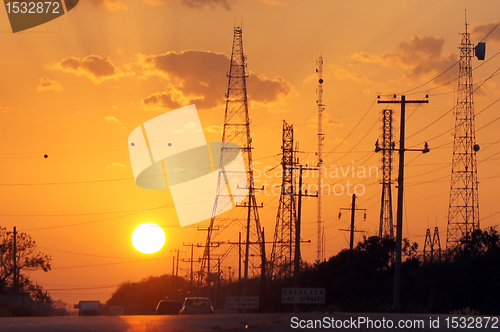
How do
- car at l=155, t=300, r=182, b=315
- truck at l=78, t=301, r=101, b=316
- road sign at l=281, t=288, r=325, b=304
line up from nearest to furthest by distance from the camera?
road sign at l=281, t=288, r=325, b=304 < car at l=155, t=300, r=182, b=315 < truck at l=78, t=301, r=101, b=316

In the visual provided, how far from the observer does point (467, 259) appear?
175ft

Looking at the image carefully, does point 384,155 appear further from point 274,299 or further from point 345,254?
point 274,299

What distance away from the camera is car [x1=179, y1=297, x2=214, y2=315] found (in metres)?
36.9

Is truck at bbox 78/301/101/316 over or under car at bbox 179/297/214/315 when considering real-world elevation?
under

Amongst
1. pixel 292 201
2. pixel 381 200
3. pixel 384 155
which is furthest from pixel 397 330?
pixel 384 155

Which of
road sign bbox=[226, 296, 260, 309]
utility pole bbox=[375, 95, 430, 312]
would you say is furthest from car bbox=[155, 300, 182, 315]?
utility pole bbox=[375, 95, 430, 312]

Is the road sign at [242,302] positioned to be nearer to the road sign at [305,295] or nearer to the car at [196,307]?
the road sign at [305,295]

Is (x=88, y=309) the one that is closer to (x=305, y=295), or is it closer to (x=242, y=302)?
(x=242, y=302)

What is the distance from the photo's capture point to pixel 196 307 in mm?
37219

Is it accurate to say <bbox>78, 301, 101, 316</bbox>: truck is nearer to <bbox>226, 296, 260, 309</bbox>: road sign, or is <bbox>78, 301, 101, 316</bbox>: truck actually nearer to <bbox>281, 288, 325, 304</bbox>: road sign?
<bbox>226, 296, 260, 309</bbox>: road sign

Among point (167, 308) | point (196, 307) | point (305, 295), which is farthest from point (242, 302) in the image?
point (196, 307)

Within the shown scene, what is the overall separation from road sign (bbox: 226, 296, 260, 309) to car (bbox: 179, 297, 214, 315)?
10.7 metres

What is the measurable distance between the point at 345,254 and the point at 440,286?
452 inches

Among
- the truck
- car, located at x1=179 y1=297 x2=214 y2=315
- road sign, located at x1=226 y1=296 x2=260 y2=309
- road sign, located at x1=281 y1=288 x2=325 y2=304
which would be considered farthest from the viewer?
the truck
